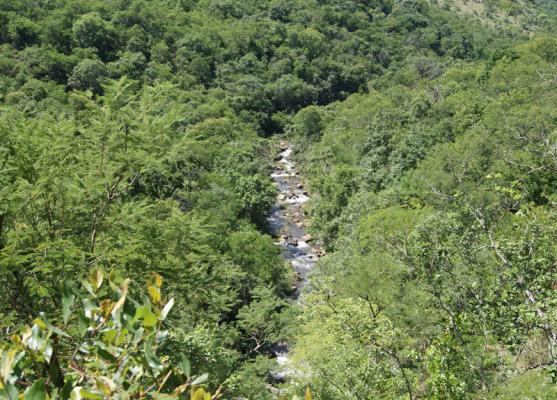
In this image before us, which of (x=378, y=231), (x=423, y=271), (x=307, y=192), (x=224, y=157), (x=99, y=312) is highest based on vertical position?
(x=99, y=312)

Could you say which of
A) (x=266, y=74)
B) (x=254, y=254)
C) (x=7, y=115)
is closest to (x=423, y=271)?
(x=7, y=115)

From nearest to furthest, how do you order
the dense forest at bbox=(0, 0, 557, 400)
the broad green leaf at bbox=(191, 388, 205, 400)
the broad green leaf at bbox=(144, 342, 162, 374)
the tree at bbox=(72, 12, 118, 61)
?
the broad green leaf at bbox=(191, 388, 205, 400) < the broad green leaf at bbox=(144, 342, 162, 374) < the dense forest at bbox=(0, 0, 557, 400) < the tree at bbox=(72, 12, 118, 61)

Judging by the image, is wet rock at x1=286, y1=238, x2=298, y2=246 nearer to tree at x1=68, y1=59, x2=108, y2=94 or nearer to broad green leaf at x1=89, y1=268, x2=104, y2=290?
tree at x1=68, y1=59, x2=108, y2=94

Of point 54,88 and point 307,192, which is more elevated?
point 54,88

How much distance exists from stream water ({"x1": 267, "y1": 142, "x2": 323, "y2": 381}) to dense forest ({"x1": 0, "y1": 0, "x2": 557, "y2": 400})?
1084 millimetres

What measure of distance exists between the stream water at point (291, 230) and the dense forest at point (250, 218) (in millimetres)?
1084

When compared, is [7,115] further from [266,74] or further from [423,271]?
[266,74]

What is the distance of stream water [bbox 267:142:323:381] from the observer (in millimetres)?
33644

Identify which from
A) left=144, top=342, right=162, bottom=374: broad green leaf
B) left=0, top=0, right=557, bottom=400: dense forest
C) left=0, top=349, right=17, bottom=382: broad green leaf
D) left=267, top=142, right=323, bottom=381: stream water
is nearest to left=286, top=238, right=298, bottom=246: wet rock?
left=267, top=142, right=323, bottom=381: stream water

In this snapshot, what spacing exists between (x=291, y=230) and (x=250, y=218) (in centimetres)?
464

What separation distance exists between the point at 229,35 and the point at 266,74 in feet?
37.9

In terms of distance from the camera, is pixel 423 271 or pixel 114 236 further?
pixel 114 236

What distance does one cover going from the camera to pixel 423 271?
24.8ft

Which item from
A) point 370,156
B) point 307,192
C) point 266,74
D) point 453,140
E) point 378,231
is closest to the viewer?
point 378,231
